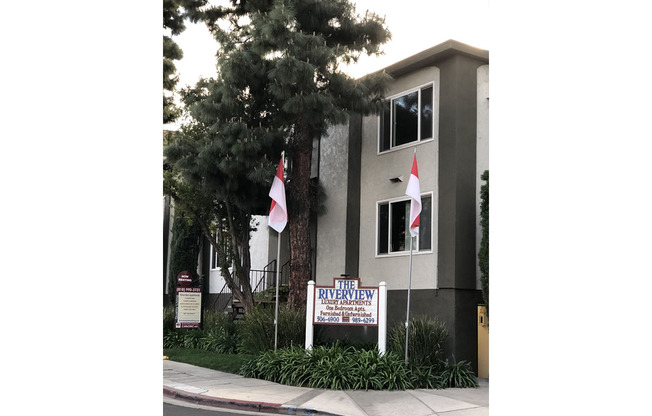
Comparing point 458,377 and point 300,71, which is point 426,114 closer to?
point 300,71

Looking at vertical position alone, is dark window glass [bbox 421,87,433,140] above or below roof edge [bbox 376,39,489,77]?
below

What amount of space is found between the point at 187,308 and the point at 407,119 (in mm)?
7833

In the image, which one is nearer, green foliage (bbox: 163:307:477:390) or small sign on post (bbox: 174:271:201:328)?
green foliage (bbox: 163:307:477:390)

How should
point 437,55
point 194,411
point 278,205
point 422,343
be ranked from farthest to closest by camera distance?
point 437,55 < point 278,205 < point 422,343 < point 194,411

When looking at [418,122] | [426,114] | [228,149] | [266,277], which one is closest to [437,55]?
[426,114]

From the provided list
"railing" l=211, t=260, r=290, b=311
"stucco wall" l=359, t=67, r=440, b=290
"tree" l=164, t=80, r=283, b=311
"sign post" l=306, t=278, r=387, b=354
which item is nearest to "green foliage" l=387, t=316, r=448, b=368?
"sign post" l=306, t=278, r=387, b=354

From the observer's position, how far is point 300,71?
12680 mm

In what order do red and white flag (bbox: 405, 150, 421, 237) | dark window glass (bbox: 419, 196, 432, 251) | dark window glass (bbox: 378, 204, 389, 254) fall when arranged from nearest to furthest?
red and white flag (bbox: 405, 150, 421, 237)
dark window glass (bbox: 419, 196, 432, 251)
dark window glass (bbox: 378, 204, 389, 254)

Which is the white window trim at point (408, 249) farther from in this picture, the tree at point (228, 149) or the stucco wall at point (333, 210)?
the tree at point (228, 149)

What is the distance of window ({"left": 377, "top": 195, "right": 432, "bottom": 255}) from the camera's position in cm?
1373

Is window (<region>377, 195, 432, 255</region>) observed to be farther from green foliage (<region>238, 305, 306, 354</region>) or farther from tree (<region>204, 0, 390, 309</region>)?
green foliage (<region>238, 305, 306, 354</region>)
